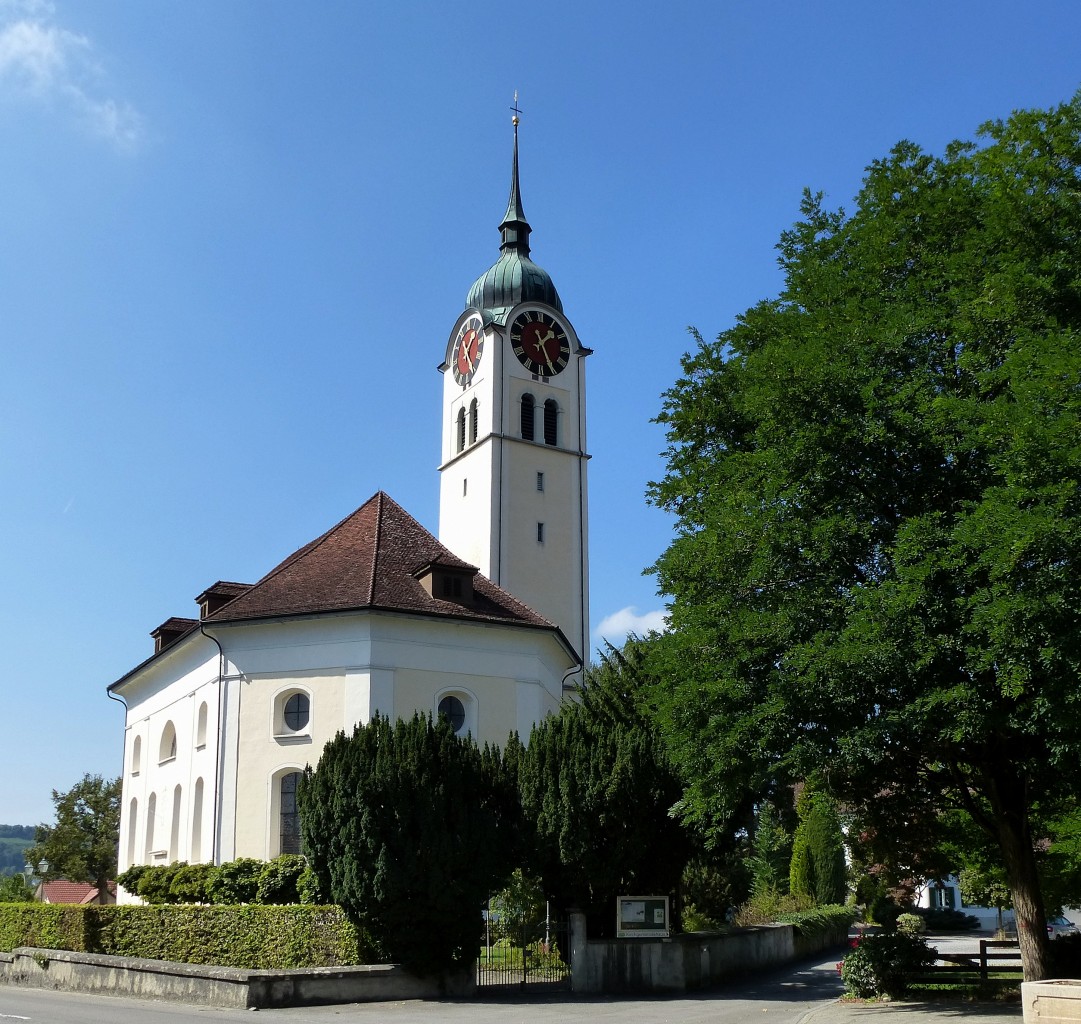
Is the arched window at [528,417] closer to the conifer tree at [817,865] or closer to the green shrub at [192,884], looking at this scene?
the conifer tree at [817,865]

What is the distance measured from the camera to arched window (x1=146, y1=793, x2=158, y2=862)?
1417 inches

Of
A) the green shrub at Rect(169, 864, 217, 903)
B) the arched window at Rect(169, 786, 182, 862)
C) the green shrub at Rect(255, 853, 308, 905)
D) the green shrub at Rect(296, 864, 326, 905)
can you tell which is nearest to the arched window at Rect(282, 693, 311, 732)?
the green shrub at Rect(169, 864, 217, 903)

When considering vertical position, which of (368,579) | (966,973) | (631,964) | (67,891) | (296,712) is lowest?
(67,891)

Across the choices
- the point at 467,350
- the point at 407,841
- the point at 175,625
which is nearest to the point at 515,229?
the point at 467,350

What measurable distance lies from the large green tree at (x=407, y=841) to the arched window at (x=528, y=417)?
3125 centimetres

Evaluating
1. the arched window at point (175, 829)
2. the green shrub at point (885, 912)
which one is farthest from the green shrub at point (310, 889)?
the green shrub at point (885, 912)

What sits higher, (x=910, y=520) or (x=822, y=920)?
(x=910, y=520)

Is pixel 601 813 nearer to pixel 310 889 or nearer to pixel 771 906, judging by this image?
pixel 310 889

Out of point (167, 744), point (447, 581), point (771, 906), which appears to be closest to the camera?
point (447, 581)

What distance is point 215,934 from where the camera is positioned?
23703 millimetres

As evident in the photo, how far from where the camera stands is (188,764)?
32.4 m

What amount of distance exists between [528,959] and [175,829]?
13200mm

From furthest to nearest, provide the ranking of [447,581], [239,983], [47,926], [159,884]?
[447,581] → [159,884] → [47,926] → [239,983]

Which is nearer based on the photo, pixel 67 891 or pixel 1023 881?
pixel 1023 881
